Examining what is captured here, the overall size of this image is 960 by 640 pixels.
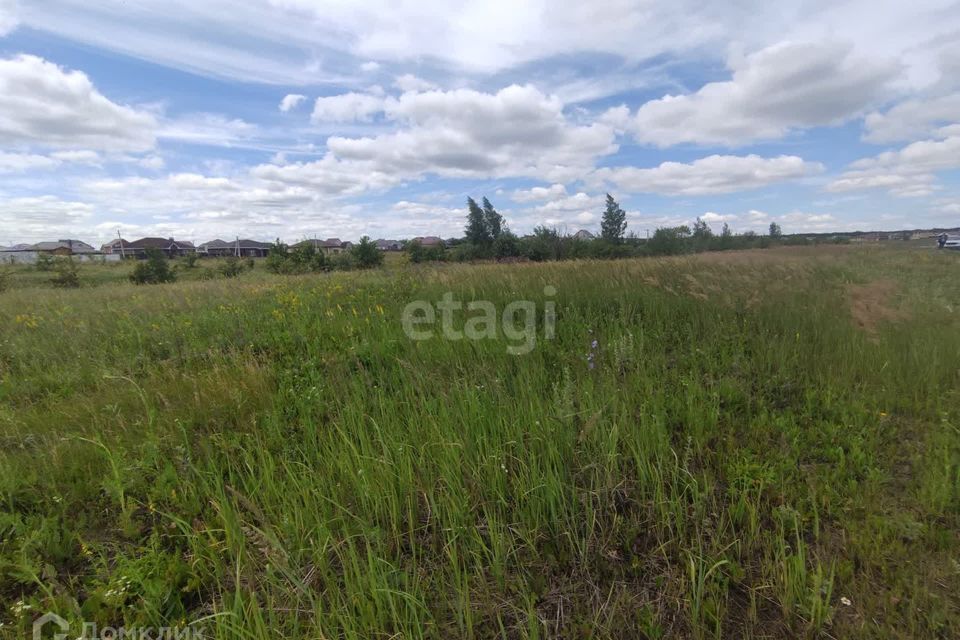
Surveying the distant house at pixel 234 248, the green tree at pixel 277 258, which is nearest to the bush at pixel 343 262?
the green tree at pixel 277 258

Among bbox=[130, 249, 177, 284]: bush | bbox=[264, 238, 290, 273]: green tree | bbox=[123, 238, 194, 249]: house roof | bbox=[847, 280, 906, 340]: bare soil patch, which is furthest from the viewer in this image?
bbox=[123, 238, 194, 249]: house roof

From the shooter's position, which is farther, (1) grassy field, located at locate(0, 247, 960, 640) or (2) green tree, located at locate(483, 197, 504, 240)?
(2) green tree, located at locate(483, 197, 504, 240)

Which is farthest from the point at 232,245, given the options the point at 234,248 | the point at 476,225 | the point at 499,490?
the point at 499,490

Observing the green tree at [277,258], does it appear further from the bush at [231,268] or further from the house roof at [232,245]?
the house roof at [232,245]

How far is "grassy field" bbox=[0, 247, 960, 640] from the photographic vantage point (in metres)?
1.34

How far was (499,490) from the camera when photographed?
1.79 m

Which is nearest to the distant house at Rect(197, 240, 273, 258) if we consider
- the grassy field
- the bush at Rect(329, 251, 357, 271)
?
the bush at Rect(329, 251, 357, 271)

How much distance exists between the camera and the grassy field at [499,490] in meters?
1.34

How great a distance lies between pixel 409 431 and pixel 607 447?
1148 millimetres

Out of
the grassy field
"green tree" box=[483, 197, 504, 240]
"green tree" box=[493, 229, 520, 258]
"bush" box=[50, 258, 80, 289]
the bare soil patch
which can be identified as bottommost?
the grassy field

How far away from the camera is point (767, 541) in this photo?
1571mm

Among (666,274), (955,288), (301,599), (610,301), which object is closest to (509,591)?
(301,599)

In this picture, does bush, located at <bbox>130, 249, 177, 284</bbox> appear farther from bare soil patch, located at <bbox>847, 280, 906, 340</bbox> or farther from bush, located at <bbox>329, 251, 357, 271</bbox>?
bare soil patch, located at <bbox>847, 280, 906, 340</bbox>

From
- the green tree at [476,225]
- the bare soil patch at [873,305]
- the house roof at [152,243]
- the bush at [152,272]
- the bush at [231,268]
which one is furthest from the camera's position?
the house roof at [152,243]
